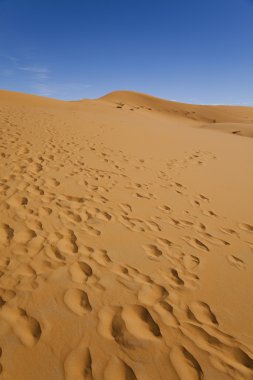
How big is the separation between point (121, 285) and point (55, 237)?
1.14 meters

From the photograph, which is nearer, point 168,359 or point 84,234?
point 168,359

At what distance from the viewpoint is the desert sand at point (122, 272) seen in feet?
6.24

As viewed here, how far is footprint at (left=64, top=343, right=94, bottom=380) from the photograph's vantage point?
69.6 inches

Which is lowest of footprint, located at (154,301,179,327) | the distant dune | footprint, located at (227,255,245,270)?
footprint, located at (154,301,179,327)

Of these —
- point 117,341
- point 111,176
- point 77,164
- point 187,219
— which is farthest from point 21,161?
point 117,341

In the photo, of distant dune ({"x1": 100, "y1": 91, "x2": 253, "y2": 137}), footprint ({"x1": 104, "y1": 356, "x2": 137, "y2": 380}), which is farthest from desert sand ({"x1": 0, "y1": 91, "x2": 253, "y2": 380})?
distant dune ({"x1": 100, "y1": 91, "x2": 253, "y2": 137})

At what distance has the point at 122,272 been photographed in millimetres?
2793

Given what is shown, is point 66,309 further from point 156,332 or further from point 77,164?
point 77,164

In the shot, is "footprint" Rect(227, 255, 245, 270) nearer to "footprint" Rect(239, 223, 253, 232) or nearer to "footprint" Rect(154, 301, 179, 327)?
"footprint" Rect(239, 223, 253, 232)

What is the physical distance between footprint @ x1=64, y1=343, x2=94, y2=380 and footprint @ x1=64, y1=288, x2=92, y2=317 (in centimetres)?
32

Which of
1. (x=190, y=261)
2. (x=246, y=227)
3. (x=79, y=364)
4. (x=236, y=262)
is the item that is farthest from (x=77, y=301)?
(x=246, y=227)

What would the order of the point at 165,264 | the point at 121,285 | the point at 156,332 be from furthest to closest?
1. the point at 165,264
2. the point at 121,285
3. the point at 156,332

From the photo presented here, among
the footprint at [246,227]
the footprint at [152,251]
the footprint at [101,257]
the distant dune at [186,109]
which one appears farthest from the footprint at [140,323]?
the distant dune at [186,109]

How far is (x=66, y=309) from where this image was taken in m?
2.25
